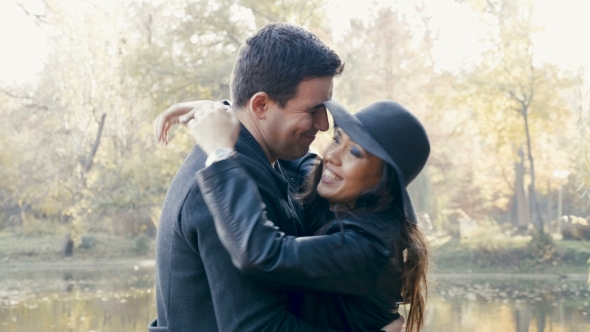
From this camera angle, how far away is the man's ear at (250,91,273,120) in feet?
7.11

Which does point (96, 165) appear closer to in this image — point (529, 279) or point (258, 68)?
point (529, 279)

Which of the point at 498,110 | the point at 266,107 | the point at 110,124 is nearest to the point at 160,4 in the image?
the point at 110,124

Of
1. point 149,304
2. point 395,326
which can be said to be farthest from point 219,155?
point 149,304

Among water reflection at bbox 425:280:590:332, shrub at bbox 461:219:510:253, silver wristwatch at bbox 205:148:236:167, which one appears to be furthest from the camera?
shrub at bbox 461:219:510:253

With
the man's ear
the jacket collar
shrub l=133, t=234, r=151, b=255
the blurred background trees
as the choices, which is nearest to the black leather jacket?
the jacket collar

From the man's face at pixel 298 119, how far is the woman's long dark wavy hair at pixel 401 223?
0.20 m

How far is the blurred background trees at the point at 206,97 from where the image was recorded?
21.5 metres

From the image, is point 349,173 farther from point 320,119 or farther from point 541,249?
point 541,249

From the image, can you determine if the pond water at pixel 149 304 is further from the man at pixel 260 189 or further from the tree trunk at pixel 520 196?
the man at pixel 260 189

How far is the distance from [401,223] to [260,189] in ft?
1.49

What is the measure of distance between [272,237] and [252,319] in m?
0.19

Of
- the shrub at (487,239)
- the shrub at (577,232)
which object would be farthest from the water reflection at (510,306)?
the shrub at (577,232)

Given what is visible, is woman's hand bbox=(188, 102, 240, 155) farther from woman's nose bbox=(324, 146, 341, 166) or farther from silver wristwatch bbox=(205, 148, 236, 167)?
woman's nose bbox=(324, 146, 341, 166)

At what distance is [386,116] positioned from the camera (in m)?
2.25
